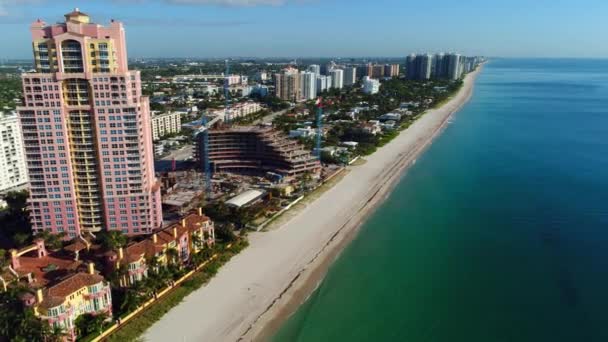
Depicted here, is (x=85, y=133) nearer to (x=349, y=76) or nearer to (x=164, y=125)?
(x=164, y=125)

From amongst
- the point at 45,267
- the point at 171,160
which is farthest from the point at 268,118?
the point at 45,267

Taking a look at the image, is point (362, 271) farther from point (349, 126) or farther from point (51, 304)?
point (349, 126)

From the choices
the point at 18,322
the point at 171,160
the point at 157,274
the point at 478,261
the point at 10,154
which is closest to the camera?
the point at 18,322

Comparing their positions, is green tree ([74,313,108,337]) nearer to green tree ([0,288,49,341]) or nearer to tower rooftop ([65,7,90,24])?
green tree ([0,288,49,341])

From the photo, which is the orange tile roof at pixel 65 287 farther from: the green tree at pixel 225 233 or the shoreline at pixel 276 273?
the green tree at pixel 225 233

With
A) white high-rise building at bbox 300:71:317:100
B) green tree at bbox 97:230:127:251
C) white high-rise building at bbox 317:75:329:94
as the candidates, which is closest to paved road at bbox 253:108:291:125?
white high-rise building at bbox 300:71:317:100
